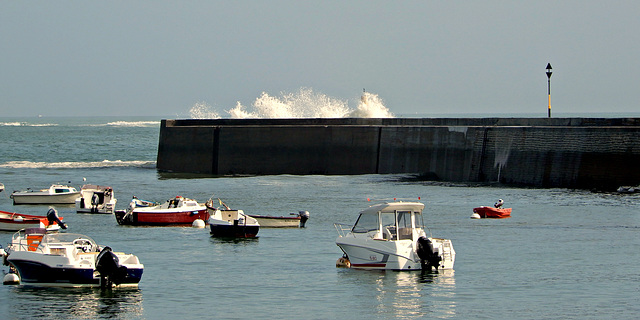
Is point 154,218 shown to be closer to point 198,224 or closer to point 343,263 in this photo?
point 198,224

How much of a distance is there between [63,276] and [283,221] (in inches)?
454

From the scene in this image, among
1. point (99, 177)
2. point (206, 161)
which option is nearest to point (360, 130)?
point (206, 161)

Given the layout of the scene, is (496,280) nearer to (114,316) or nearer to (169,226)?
(114,316)

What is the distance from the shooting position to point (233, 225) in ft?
97.4

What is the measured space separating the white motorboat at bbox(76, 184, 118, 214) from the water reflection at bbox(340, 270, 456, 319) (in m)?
17.1

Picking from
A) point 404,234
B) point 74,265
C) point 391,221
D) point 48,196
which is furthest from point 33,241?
point 48,196

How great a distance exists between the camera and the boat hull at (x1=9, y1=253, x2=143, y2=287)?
21125mm

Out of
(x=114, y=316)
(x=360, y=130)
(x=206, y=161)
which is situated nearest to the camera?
(x=114, y=316)

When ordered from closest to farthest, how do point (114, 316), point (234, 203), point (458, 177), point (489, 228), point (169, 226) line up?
point (114, 316) → point (489, 228) → point (169, 226) → point (234, 203) → point (458, 177)

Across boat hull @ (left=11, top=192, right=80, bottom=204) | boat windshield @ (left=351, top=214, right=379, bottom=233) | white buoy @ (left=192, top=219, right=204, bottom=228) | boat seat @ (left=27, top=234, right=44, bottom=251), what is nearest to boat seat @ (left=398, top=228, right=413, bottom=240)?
boat windshield @ (left=351, top=214, right=379, bottom=233)

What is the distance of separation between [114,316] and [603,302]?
10053 mm

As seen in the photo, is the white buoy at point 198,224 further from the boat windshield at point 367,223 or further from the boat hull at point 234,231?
the boat windshield at point 367,223

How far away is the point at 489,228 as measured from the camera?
30.8 metres

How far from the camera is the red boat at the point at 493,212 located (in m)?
33.2
